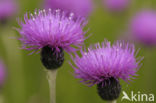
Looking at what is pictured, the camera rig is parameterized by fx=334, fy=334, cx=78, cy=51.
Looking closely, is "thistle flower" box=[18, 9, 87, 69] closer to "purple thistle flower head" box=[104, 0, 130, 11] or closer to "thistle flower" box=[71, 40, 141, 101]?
"thistle flower" box=[71, 40, 141, 101]

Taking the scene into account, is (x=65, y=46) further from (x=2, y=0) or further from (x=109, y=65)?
(x=2, y=0)

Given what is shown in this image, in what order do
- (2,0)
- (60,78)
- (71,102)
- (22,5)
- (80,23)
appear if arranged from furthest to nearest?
(22,5), (2,0), (60,78), (71,102), (80,23)

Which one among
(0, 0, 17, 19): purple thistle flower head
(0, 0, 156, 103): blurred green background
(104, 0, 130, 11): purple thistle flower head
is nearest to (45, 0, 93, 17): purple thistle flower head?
(0, 0, 156, 103): blurred green background

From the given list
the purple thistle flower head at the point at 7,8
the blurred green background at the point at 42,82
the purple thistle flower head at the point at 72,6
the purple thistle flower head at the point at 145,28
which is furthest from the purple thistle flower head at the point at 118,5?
the purple thistle flower head at the point at 7,8

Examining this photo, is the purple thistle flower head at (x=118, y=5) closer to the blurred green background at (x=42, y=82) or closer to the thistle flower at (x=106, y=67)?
the blurred green background at (x=42, y=82)

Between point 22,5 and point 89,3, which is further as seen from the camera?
point 22,5

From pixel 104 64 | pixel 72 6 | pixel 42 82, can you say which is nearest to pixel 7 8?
pixel 72 6

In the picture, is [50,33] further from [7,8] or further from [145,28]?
[7,8]

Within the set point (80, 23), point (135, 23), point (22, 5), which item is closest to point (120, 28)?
point (135, 23)
